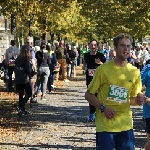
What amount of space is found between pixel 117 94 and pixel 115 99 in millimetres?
70

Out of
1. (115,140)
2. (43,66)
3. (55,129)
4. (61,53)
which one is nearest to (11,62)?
(43,66)

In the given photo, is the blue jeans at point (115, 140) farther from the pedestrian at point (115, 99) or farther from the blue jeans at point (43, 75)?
the blue jeans at point (43, 75)

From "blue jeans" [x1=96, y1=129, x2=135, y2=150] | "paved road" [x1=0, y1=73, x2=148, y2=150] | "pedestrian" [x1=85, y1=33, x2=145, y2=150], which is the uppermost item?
"pedestrian" [x1=85, y1=33, x2=145, y2=150]

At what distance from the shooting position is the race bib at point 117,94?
509 centimetres

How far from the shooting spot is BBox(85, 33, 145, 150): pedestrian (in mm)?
5070

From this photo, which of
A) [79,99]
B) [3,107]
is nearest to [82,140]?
[3,107]

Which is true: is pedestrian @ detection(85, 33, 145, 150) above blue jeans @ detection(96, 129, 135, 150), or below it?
above

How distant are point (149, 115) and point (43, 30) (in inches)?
854

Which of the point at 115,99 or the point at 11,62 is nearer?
the point at 115,99

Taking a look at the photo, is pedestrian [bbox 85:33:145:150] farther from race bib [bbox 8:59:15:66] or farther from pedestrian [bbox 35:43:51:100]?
race bib [bbox 8:59:15:66]

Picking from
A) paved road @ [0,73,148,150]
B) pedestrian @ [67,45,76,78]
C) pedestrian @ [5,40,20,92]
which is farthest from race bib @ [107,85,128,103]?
pedestrian @ [67,45,76,78]

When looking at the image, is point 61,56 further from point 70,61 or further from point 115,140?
point 115,140

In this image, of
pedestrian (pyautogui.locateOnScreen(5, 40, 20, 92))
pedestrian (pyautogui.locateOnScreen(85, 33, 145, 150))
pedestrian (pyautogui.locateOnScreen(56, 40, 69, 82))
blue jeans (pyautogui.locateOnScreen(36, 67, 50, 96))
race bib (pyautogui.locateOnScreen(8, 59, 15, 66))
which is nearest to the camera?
pedestrian (pyautogui.locateOnScreen(85, 33, 145, 150))

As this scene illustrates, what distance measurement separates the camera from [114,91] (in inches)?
200
